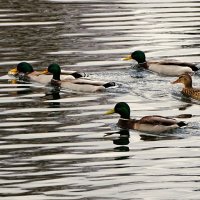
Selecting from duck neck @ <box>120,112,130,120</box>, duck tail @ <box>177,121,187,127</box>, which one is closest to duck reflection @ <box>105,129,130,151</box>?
duck neck @ <box>120,112,130,120</box>

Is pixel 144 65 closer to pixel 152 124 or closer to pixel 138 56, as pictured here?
pixel 138 56

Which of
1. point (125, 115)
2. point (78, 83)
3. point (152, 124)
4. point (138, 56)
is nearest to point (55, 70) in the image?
point (78, 83)

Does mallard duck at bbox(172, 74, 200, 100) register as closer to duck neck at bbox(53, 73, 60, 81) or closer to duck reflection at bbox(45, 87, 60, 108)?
duck reflection at bbox(45, 87, 60, 108)

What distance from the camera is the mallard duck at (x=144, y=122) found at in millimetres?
23484

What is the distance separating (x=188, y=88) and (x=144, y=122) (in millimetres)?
4112

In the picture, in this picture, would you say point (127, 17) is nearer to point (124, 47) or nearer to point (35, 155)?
point (124, 47)

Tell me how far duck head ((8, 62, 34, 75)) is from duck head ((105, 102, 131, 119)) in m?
5.91

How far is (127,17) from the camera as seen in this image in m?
39.4

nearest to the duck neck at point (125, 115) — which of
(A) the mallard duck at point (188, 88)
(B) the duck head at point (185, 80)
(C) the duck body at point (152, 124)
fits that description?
(C) the duck body at point (152, 124)

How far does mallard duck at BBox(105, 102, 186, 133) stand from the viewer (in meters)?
23.5

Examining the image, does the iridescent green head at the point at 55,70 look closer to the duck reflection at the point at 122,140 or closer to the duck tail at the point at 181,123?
the duck reflection at the point at 122,140

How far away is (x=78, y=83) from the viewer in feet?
94.0

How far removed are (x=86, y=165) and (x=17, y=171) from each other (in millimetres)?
1163

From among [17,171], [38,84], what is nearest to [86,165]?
[17,171]
